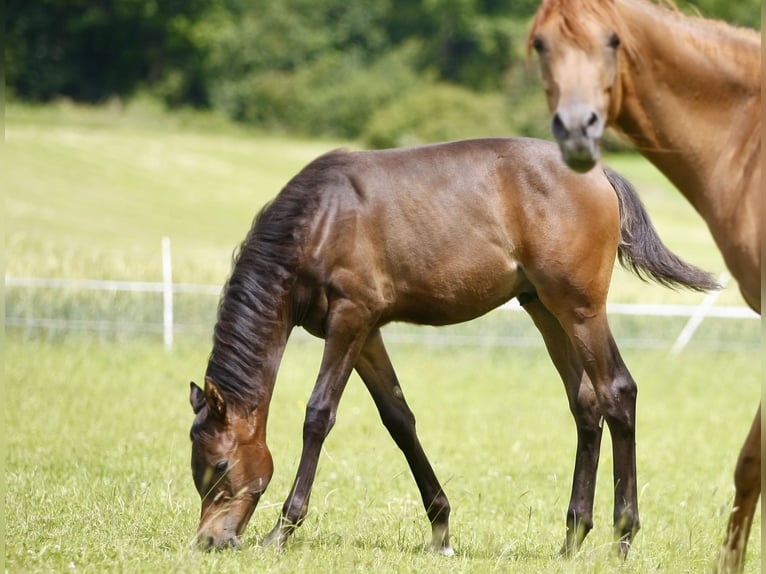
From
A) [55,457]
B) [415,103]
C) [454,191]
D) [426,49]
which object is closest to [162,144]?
[415,103]

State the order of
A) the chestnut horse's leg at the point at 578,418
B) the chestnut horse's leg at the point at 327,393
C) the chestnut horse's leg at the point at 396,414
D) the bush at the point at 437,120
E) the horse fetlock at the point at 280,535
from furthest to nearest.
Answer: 1. the bush at the point at 437,120
2. the chestnut horse's leg at the point at 396,414
3. the chestnut horse's leg at the point at 578,418
4. the chestnut horse's leg at the point at 327,393
5. the horse fetlock at the point at 280,535

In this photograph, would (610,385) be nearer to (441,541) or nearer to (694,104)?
(441,541)

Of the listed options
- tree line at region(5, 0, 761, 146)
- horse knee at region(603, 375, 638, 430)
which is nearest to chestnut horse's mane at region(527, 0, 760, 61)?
horse knee at region(603, 375, 638, 430)

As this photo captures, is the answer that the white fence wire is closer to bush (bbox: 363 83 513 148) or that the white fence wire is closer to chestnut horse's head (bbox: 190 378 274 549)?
chestnut horse's head (bbox: 190 378 274 549)

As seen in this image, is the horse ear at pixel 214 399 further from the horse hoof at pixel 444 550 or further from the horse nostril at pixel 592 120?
the horse nostril at pixel 592 120

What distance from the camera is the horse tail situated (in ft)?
19.7

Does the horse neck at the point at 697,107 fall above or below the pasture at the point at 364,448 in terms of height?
above

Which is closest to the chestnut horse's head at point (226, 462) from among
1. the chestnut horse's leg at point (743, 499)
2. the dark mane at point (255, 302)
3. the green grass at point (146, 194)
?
the dark mane at point (255, 302)

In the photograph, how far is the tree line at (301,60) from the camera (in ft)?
154

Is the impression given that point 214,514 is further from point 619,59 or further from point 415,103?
point 415,103

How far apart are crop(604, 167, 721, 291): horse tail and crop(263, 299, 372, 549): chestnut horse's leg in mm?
1601

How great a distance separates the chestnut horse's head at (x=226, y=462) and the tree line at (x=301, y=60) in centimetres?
3820

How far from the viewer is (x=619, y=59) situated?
145 inches

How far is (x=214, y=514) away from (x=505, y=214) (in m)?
2.12
